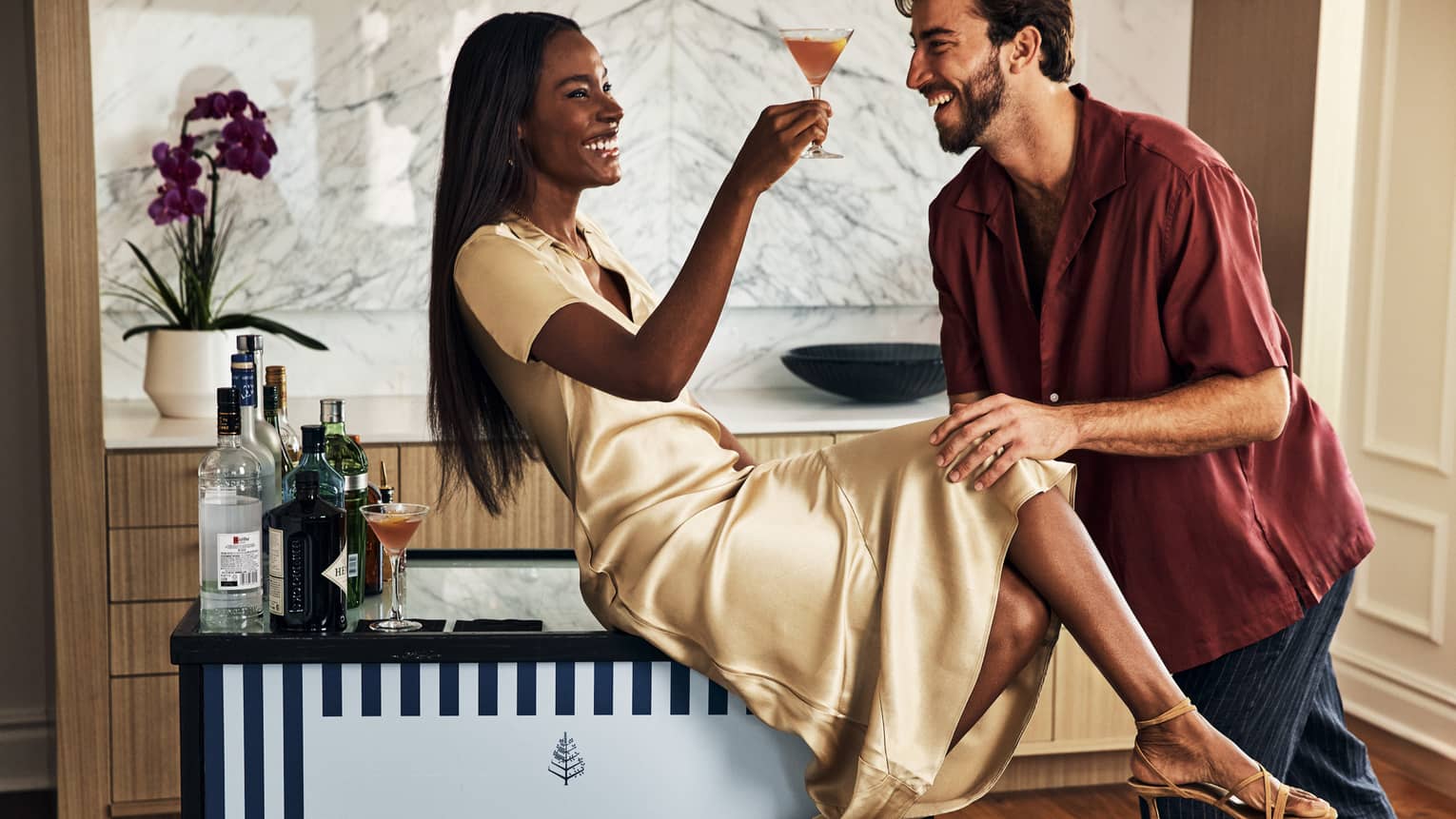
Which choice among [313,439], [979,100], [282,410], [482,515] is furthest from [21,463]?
[979,100]

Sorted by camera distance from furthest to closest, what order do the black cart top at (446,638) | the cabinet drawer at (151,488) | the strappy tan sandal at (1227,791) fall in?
the cabinet drawer at (151,488)
the black cart top at (446,638)
the strappy tan sandal at (1227,791)

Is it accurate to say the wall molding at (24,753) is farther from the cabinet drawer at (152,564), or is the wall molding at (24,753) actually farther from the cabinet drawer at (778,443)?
the cabinet drawer at (778,443)

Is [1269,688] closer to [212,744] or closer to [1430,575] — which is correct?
[212,744]

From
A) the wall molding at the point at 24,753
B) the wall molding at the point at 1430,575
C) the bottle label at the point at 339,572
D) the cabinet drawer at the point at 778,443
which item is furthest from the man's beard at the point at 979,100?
the wall molding at the point at 24,753

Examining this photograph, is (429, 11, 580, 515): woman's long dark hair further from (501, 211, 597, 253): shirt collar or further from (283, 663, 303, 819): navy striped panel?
(283, 663, 303, 819): navy striped panel

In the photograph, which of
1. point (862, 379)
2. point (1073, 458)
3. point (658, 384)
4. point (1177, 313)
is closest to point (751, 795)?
point (658, 384)

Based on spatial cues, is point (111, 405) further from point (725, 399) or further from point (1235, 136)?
point (1235, 136)

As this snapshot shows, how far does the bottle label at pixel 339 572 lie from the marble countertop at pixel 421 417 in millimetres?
1310

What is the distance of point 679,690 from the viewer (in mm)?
1896

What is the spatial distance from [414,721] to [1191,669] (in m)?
1.10

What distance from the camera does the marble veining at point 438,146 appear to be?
352cm

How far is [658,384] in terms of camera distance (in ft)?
5.81

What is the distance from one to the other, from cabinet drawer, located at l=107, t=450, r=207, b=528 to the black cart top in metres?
1.15

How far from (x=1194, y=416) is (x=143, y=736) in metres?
2.31
